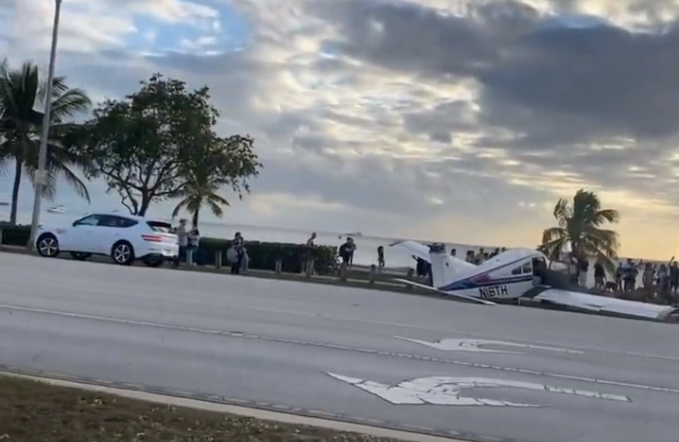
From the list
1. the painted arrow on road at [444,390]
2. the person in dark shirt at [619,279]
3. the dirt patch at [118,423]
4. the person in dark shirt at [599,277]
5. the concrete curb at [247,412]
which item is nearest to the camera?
the dirt patch at [118,423]

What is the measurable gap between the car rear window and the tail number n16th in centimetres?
984

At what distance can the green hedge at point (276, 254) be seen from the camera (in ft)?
109

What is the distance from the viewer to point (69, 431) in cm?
605

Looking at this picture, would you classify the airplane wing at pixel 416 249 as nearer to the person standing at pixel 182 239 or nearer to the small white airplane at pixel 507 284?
the small white airplane at pixel 507 284

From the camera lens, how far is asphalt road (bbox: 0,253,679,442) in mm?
8477

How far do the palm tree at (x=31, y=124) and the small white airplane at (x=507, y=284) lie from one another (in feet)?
58.2

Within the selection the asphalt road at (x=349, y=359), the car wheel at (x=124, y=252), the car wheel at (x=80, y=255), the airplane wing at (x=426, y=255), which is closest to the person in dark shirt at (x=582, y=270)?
the airplane wing at (x=426, y=255)

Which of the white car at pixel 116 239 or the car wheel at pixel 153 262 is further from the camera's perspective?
the car wheel at pixel 153 262

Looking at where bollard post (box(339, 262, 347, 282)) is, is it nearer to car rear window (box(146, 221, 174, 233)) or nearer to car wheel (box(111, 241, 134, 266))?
car rear window (box(146, 221, 174, 233))

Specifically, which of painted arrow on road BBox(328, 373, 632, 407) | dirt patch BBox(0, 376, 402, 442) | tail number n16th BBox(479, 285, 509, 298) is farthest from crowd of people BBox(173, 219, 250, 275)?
dirt patch BBox(0, 376, 402, 442)

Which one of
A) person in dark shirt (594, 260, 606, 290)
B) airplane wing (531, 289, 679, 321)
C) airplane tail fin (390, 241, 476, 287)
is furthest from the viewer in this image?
person in dark shirt (594, 260, 606, 290)

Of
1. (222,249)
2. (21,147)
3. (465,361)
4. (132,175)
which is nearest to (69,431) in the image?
(465,361)

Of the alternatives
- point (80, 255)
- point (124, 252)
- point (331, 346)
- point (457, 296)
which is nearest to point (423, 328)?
point (331, 346)

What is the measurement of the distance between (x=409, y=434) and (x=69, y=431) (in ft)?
8.13
